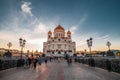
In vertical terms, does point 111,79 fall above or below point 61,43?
below

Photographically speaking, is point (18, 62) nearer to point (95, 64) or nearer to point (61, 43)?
point (95, 64)

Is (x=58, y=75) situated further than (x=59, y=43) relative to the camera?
No

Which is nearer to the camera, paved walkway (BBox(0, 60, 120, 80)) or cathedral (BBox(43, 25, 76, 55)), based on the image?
paved walkway (BBox(0, 60, 120, 80))

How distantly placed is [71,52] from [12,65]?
7854 centimetres

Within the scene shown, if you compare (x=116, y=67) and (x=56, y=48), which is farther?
(x=56, y=48)

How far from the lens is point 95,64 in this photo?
21.2 meters

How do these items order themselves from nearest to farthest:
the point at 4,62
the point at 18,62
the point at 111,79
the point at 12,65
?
the point at 111,79, the point at 4,62, the point at 12,65, the point at 18,62

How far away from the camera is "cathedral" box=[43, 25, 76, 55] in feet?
310

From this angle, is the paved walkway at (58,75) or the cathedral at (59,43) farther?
the cathedral at (59,43)

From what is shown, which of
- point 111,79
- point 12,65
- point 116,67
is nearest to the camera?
point 111,79

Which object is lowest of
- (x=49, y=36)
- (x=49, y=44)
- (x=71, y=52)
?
(x=71, y=52)

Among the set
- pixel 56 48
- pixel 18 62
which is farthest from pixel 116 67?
pixel 56 48

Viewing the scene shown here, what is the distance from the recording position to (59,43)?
95.2 meters

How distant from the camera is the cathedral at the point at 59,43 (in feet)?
310
